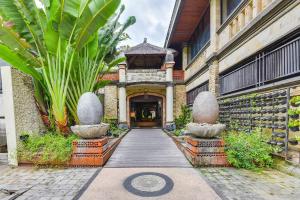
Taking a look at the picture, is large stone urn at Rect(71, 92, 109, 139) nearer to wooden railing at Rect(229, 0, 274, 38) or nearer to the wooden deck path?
the wooden deck path

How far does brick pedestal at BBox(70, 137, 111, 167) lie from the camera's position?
4711 mm

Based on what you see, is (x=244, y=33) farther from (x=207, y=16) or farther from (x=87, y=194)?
(x=87, y=194)

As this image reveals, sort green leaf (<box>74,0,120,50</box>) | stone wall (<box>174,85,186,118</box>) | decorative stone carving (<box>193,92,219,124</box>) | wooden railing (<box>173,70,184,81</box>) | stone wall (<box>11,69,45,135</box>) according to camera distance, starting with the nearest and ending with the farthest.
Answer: green leaf (<box>74,0,120,50</box>)
decorative stone carving (<box>193,92,219,124</box>)
stone wall (<box>11,69,45,135</box>)
stone wall (<box>174,85,186,118</box>)
wooden railing (<box>173,70,184,81</box>)

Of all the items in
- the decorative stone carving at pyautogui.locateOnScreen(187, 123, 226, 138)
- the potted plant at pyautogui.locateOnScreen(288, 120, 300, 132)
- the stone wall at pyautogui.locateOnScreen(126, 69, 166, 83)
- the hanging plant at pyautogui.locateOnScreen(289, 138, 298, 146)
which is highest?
the stone wall at pyautogui.locateOnScreen(126, 69, 166, 83)

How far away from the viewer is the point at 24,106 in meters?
5.35

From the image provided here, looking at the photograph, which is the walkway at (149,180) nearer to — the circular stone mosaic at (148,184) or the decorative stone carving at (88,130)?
the circular stone mosaic at (148,184)

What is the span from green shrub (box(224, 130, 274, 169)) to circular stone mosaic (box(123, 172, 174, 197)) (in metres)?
2.05

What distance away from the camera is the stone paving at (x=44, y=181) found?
10.3 feet

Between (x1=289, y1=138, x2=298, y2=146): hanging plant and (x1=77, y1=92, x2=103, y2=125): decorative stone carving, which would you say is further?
(x1=77, y1=92, x2=103, y2=125): decorative stone carving

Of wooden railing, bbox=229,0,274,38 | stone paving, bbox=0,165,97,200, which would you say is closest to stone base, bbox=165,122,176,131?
wooden railing, bbox=229,0,274,38

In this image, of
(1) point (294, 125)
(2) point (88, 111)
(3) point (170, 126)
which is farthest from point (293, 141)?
(3) point (170, 126)

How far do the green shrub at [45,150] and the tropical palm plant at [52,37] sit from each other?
0.77 metres

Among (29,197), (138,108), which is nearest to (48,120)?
(29,197)

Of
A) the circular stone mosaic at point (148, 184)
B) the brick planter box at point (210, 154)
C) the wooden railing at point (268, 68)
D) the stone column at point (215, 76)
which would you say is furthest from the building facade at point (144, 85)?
the circular stone mosaic at point (148, 184)
